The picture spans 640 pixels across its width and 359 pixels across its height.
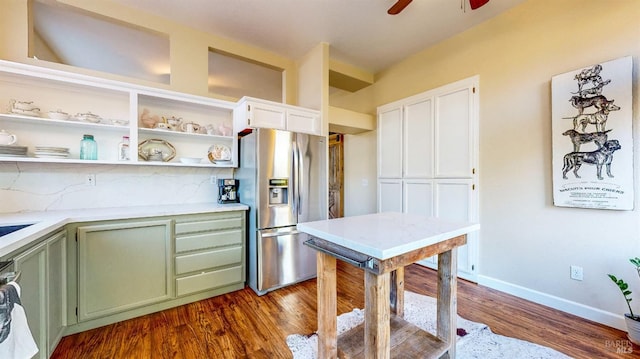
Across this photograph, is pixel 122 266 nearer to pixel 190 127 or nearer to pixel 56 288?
pixel 56 288

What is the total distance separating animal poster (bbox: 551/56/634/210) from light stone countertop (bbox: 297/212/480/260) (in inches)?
54.5

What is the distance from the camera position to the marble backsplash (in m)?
2.07

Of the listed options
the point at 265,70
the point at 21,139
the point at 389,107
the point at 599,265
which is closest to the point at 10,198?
the point at 21,139

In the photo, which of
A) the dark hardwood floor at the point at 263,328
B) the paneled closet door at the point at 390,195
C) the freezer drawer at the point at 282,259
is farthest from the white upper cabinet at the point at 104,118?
the paneled closet door at the point at 390,195

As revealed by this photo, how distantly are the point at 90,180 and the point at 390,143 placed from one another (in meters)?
3.57

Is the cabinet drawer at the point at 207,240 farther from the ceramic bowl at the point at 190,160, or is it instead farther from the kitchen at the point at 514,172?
the ceramic bowl at the point at 190,160

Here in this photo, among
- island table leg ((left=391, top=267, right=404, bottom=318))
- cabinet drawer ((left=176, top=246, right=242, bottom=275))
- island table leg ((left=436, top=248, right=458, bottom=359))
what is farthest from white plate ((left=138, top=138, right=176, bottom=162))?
island table leg ((left=436, top=248, right=458, bottom=359))

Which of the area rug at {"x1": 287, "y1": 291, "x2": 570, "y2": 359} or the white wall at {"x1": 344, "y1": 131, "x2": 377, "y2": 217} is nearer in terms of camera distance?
the area rug at {"x1": 287, "y1": 291, "x2": 570, "y2": 359}

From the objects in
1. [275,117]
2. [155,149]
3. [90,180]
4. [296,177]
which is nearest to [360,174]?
[296,177]

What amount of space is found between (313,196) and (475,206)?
73.1 inches

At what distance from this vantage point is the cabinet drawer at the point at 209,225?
225 centimetres

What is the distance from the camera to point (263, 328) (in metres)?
1.94

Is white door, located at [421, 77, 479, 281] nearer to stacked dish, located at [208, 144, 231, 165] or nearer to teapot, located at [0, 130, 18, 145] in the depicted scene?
stacked dish, located at [208, 144, 231, 165]

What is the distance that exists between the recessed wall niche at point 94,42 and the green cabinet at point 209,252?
211cm
